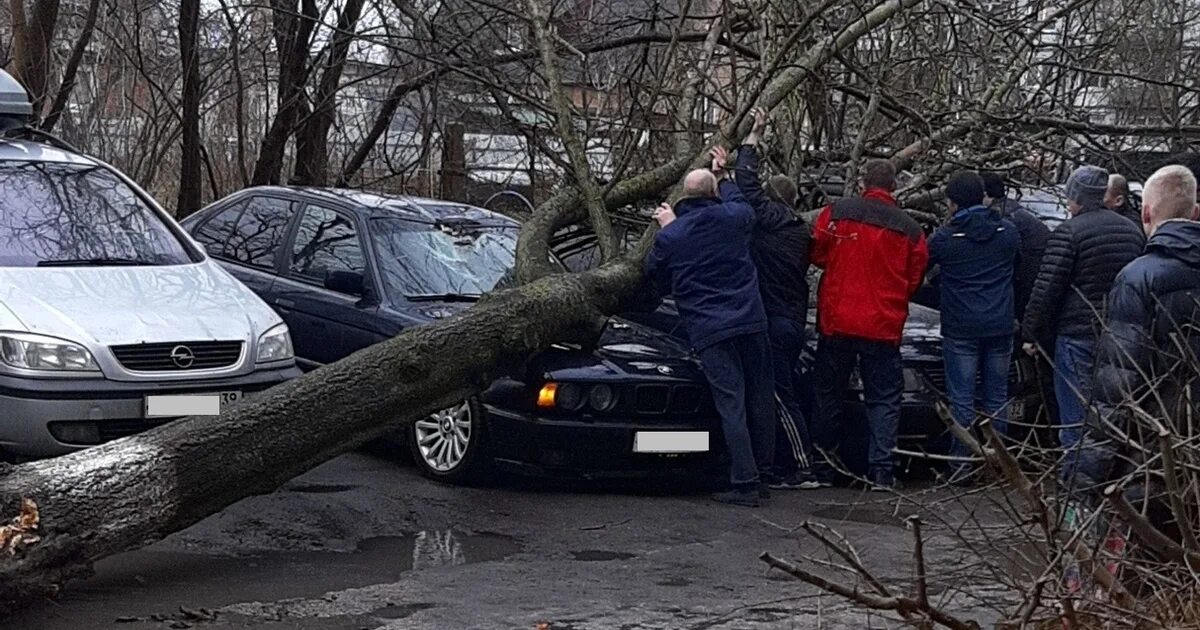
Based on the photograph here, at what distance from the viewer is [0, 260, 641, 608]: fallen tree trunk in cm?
A: 582

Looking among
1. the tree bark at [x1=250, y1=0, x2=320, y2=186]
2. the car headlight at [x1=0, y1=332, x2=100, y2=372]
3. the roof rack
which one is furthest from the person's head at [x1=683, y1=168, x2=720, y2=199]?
the tree bark at [x1=250, y1=0, x2=320, y2=186]

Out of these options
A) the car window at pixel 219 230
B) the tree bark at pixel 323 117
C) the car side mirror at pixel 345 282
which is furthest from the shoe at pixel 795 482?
the tree bark at pixel 323 117

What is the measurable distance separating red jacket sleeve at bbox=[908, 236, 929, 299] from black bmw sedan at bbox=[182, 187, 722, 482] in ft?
4.63

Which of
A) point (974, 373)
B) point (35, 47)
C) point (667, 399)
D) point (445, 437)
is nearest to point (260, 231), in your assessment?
point (445, 437)

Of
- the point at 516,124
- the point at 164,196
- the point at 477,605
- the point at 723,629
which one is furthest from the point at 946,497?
the point at 164,196

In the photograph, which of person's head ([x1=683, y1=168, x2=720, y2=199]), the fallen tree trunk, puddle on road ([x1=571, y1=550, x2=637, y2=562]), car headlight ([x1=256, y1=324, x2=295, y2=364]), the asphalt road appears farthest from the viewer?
person's head ([x1=683, y1=168, x2=720, y2=199])

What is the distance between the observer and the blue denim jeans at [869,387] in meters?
9.06

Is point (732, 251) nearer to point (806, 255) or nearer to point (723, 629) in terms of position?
point (806, 255)

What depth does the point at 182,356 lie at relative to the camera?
766cm

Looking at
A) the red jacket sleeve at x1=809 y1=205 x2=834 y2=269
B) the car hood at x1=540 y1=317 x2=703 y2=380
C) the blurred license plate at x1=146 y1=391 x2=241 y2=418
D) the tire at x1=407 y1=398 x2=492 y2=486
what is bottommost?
the tire at x1=407 y1=398 x2=492 y2=486

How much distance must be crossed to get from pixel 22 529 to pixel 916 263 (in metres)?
5.46

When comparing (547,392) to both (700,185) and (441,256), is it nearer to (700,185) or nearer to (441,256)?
(700,185)

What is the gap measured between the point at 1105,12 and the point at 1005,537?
10.8m

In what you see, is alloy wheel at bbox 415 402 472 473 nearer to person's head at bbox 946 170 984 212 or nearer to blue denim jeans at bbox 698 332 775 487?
blue denim jeans at bbox 698 332 775 487
